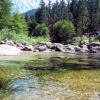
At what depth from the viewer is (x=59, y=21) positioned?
10488 centimetres

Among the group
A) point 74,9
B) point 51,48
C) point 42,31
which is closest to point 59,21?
point 42,31

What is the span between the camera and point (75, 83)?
16484 mm

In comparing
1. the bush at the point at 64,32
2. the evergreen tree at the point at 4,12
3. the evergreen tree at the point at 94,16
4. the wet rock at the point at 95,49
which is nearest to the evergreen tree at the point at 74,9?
the evergreen tree at the point at 94,16

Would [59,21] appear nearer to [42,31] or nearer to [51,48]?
[42,31]

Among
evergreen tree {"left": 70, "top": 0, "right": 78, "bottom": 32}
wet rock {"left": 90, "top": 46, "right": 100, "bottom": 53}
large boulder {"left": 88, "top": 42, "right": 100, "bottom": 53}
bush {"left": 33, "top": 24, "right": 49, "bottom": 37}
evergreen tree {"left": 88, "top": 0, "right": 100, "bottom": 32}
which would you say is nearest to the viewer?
wet rock {"left": 90, "top": 46, "right": 100, "bottom": 53}

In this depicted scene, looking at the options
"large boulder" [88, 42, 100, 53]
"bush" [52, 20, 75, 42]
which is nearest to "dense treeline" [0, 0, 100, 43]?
"bush" [52, 20, 75, 42]

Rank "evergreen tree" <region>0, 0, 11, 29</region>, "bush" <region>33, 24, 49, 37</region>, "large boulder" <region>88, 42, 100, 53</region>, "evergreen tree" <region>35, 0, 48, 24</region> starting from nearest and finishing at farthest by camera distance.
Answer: "large boulder" <region>88, 42, 100, 53</region> < "evergreen tree" <region>0, 0, 11, 29</region> < "bush" <region>33, 24, 49, 37</region> < "evergreen tree" <region>35, 0, 48, 24</region>

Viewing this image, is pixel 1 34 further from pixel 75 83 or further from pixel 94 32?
pixel 94 32

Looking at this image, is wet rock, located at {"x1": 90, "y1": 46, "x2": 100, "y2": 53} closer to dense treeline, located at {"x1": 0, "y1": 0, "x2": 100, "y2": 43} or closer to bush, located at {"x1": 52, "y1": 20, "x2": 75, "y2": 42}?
dense treeline, located at {"x1": 0, "y1": 0, "x2": 100, "y2": 43}

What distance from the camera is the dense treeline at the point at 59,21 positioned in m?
79.6

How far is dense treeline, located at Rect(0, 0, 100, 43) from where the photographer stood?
79.6 m

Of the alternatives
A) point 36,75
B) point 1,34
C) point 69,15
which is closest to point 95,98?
point 36,75

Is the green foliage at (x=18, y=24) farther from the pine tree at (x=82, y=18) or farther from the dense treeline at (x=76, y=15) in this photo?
the pine tree at (x=82, y=18)

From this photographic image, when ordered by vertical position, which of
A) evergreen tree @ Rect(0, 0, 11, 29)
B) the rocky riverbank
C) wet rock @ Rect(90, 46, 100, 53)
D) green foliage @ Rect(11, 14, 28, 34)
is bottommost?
wet rock @ Rect(90, 46, 100, 53)
